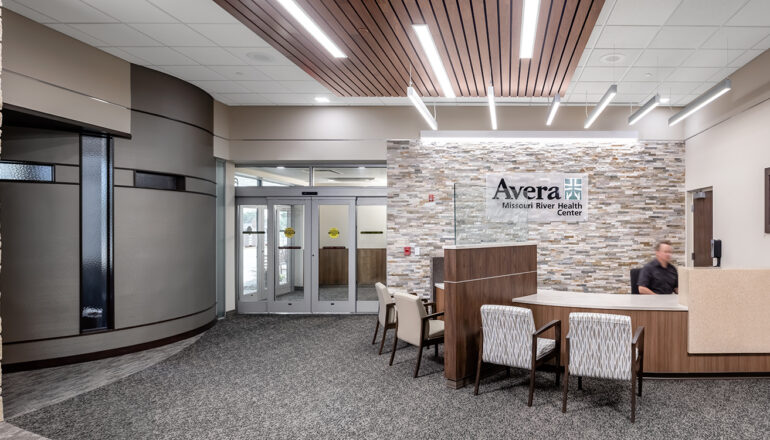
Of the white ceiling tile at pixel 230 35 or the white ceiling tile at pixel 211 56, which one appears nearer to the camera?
the white ceiling tile at pixel 230 35

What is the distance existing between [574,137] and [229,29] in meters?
5.45

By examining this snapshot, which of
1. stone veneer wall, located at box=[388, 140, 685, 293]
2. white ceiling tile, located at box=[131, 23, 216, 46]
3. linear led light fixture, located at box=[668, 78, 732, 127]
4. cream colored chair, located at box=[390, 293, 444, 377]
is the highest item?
white ceiling tile, located at box=[131, 23, 216, 46]

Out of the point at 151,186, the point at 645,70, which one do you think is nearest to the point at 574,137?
the point at 645,70

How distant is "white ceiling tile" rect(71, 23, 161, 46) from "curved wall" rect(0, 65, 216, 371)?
2.12 feet

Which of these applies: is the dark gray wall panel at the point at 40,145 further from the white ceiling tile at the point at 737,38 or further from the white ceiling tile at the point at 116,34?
the white ceiling tile at the point at 737,38

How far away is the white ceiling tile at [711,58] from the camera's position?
495 cm

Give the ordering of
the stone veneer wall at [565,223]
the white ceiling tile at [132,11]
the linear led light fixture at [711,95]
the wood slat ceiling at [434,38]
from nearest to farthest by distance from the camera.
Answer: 1. the wood slat ceiling at [434,38]
2. the white ceiling tile at [132,11]
3. the linear led light fixture at [711,95]
4. the stone veneer wall at [565,223]

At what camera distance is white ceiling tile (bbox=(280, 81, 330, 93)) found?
612 cm

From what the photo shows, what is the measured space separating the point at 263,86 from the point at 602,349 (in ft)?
18.0

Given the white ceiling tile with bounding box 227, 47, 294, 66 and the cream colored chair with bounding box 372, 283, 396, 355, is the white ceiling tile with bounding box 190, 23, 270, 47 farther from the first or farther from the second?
the cream colored chair with bounding box 372, 283, 396, 355

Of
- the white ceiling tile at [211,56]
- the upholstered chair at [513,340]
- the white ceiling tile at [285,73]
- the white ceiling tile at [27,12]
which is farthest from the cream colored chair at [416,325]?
the white ceiling tile at [27,12]

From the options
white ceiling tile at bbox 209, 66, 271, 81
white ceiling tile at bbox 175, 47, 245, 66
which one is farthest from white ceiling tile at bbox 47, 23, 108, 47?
white ceiling tile at bbox 209, 66, 271, 81

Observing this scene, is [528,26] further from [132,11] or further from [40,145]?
[40,145]

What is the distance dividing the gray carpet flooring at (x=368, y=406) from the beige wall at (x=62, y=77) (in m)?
2.98
